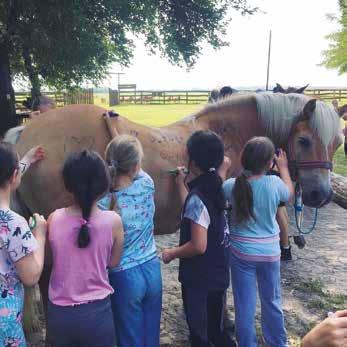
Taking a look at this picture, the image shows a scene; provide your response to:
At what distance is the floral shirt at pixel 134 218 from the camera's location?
2.48 meters

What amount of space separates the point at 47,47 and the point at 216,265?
373 inches

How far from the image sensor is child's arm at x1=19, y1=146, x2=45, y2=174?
2.96m

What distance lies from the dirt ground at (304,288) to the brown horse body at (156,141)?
851 millimetres

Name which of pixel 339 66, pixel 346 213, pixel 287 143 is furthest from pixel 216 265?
pixel 339 66

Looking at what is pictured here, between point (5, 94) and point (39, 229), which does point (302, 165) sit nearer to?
point (39, 229)

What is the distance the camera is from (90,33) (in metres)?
10.8

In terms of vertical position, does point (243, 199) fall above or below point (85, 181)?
below

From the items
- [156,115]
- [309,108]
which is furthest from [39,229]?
[156,115]

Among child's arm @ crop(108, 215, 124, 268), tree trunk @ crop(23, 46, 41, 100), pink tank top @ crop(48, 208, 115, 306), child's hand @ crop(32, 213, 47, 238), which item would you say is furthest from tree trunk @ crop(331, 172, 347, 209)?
tree trunk @ crop(23, 46, 41, 100)

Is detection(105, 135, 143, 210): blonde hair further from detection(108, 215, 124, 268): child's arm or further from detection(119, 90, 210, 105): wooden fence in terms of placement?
detection(119, 90, 210, 105): wooden fence

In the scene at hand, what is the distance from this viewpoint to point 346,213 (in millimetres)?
7500

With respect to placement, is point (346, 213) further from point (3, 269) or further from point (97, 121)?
point (3, 269)

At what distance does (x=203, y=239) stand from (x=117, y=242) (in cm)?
55

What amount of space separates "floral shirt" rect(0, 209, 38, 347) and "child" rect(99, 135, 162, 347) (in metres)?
0.52
